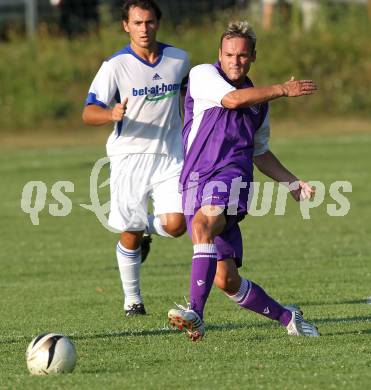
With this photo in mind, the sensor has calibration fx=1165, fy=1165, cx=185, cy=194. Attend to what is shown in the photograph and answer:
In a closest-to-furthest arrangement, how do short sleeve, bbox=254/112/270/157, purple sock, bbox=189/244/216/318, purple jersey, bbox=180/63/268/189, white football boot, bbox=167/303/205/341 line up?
white football boot, bbox=167/303/205/341
purple sock, bbox=189/244/216/318
purple jersey, bbox=180/63/268/189
short sleeve, bbox=254/112/270/157

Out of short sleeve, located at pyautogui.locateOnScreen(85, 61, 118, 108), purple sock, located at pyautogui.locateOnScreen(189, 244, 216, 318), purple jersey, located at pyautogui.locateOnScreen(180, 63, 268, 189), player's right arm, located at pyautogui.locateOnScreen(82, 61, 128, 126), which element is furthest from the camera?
short sleeve, located at pyautogui.locateOnScreen(85, 61, 118, 108)

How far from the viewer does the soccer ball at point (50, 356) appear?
6.58m

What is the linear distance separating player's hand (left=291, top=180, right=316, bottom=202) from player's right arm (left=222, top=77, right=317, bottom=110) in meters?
0.70

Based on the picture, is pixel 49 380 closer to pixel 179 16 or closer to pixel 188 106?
pixel 188 106

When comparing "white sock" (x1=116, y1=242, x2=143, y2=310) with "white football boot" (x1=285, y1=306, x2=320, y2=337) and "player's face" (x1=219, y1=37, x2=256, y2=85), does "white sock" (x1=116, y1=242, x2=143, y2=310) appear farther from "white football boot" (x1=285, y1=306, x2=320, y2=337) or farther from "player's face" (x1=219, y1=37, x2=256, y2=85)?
"player's face" (x1=219, y1=37, x2=256, y2=85)

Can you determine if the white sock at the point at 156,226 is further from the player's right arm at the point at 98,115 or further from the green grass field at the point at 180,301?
A: the player's right arm at the point at 98,115

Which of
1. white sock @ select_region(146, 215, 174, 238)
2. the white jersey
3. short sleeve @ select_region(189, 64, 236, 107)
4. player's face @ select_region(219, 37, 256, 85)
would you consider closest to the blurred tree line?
the white jersey

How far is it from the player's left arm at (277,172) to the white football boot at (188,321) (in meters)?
1.16

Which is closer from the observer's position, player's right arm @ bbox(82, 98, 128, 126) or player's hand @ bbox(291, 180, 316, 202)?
player's hand @ bbox(291, 180, 316, 202)

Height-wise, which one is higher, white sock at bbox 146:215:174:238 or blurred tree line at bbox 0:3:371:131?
white sock at bbox 146:215:174:238

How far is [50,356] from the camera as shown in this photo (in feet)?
21.6

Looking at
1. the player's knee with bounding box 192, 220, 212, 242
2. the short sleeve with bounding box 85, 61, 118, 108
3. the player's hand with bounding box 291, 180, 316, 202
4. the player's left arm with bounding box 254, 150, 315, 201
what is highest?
the short sleeve with bounding box 85, 61, 118, 108

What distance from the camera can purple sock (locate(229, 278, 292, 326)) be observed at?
7.74 m

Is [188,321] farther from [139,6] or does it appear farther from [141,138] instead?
[139,6]
